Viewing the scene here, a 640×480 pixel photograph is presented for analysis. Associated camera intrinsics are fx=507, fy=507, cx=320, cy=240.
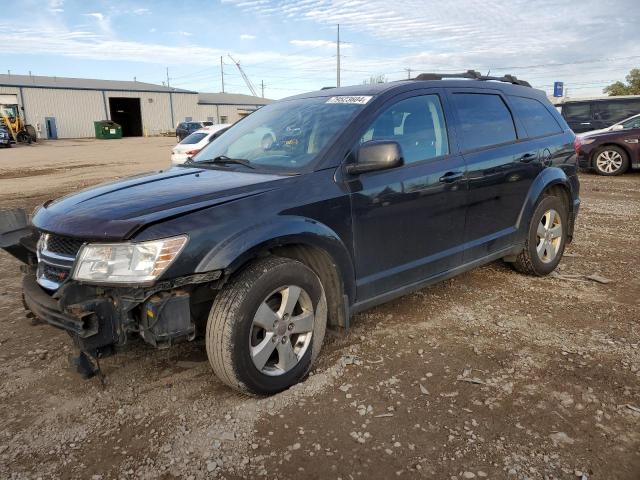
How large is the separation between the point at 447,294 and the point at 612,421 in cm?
198

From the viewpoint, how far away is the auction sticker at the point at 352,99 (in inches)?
138

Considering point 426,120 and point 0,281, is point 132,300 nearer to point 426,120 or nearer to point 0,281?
point 426,120

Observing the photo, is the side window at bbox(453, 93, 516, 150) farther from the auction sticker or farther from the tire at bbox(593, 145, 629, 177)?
the tire at bbox(593, 145, 629, 177)

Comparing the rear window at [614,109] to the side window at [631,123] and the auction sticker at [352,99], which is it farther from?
the auction sticker at [352,99]

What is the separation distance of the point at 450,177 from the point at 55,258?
2.66 metres

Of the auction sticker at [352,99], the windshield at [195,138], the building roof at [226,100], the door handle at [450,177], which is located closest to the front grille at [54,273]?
the auction sticker at [352,99]

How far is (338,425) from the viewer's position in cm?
266

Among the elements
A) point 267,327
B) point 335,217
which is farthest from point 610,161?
point 267,327

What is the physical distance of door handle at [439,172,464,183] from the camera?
12.1 feet

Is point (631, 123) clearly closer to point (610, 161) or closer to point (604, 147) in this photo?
point (604, 147)

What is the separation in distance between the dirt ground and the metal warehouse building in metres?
47.6

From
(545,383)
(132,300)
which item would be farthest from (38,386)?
(545,383)

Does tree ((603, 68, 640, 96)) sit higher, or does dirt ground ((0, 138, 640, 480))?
tree ((603, 68, 640, 96))

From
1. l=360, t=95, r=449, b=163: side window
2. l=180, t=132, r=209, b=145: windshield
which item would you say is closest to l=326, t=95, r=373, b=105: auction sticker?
l=360, t=95, r=449, b=163: side window
